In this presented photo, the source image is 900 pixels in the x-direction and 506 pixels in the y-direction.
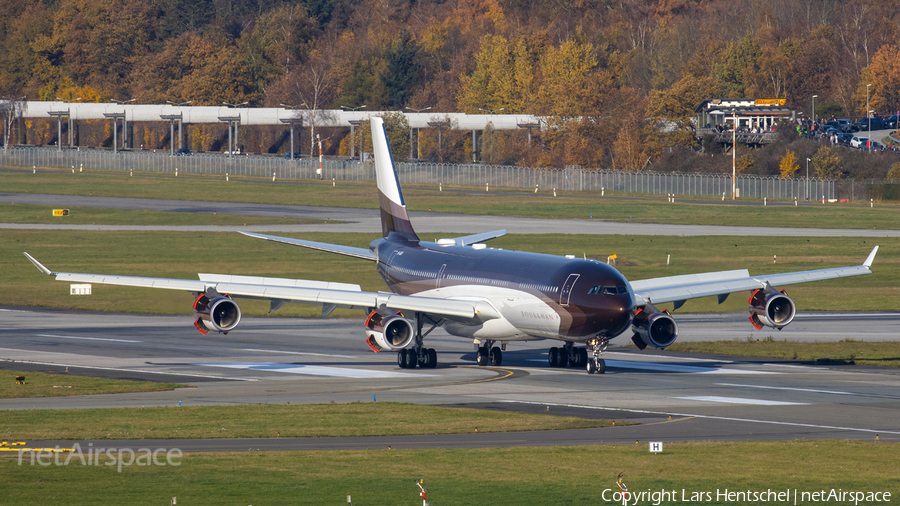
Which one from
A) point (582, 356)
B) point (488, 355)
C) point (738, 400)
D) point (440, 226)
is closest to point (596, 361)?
point (582, 356)

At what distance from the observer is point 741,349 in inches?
2133

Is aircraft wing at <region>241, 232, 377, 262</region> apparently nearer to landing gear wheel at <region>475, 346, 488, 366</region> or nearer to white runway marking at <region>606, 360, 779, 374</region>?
landing gear wheel at <region>475, 346, 488, 366</region>

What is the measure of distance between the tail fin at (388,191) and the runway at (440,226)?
48.2 meters

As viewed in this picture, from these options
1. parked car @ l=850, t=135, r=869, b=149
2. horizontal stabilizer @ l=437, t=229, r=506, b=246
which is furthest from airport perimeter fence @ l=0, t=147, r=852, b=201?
horizontal stabilizer @ l=437, t=229, r=506, b=246

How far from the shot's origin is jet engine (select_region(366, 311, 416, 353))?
43.5 meters

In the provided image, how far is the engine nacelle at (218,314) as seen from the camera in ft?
144

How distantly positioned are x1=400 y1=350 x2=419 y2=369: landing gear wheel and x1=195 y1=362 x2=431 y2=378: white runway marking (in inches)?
49.6

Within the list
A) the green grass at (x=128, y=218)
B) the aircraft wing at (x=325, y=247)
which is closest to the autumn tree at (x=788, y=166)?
the green grass at (x=128, y=218)

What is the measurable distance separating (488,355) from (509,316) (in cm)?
490

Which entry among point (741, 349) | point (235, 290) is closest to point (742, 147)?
point (741, 349)

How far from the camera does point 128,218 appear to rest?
121312 mm

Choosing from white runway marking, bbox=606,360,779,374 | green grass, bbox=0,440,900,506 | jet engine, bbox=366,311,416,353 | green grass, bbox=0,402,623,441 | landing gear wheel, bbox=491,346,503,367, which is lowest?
white runway marking, bbox=606,360,779,374

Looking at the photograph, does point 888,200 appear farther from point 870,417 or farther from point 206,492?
point 206,492

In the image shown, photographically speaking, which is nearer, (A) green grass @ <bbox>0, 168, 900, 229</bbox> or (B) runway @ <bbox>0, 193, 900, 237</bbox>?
(B) runway @ <bbox>0, 193, 900, 237</bbox>
